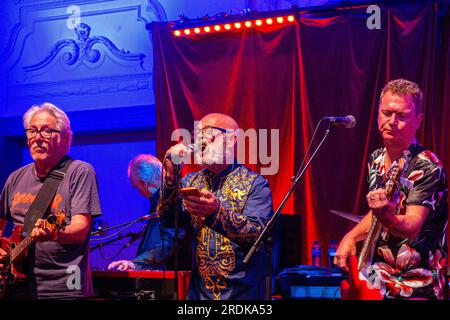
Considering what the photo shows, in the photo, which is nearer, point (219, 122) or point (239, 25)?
point (219, 122)

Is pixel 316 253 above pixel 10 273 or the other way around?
the other way around

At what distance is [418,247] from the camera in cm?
285

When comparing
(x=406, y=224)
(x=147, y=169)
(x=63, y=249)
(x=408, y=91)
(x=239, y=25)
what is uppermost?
(x=239, y=25)

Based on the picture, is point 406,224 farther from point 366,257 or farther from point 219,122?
point 219,122

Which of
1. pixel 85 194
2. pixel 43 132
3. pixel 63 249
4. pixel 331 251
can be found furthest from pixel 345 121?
pixel 331 251

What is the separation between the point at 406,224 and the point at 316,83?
129 inches

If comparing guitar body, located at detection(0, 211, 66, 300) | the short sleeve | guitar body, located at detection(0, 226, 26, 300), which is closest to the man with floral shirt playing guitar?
the short sleeve

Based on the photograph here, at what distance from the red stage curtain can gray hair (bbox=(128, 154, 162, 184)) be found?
0.88 m

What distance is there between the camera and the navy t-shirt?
11.3 feet

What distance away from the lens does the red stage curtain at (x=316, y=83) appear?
542cm

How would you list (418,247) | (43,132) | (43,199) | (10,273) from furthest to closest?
1. (43,132)
2. (43,199)
3. (10,273)
4. (418,247)

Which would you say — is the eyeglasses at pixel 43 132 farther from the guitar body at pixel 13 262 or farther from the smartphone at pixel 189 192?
the smartphone at pixel 189 192

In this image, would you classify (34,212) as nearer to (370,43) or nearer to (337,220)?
(337,220)

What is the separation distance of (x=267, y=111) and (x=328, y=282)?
7.93 ft
